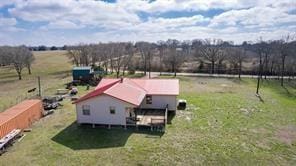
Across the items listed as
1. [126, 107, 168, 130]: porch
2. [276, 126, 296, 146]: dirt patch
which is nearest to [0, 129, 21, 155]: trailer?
[126, 107, 168, 130]: porch

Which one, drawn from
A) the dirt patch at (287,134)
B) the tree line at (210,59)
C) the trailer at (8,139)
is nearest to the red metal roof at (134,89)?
the trailer at (8,139)

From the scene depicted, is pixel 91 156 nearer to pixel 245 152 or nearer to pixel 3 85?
pixel 245 152

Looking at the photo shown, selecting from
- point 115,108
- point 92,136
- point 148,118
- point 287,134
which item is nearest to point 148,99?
point 148,118

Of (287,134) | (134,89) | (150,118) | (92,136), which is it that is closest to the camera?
(92,136)

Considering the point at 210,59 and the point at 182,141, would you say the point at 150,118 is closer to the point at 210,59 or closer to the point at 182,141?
the point at 182,141

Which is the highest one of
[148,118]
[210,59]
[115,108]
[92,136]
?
[210,59]

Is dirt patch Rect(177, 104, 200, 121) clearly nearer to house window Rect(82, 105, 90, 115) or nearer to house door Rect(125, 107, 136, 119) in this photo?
house door Rect(125, 107, 136, 119)
